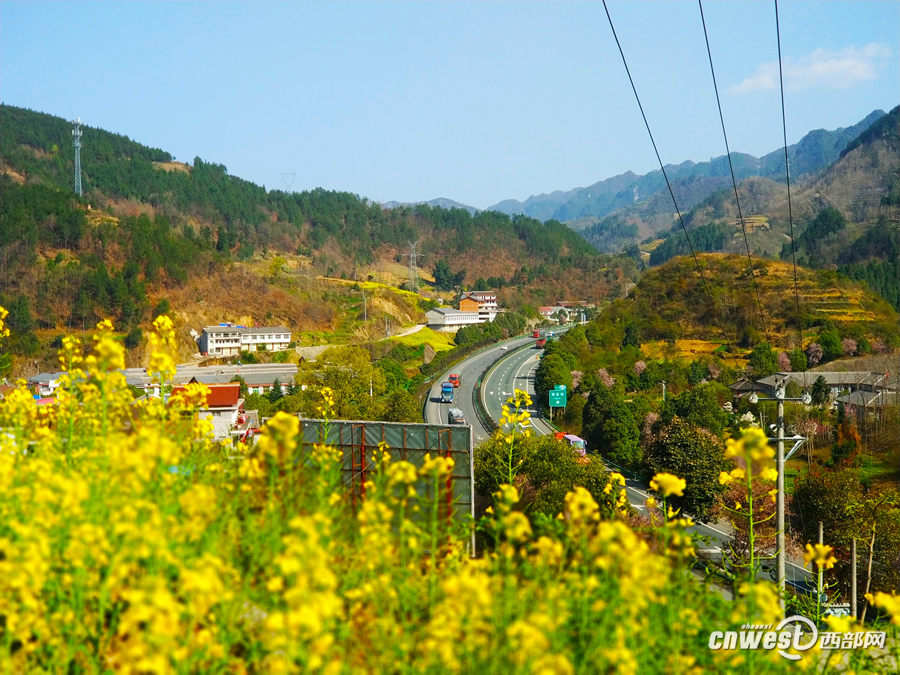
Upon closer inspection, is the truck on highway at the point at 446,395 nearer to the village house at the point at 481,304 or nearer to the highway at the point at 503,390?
the highway at the point at 503,390

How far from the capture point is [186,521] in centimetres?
281

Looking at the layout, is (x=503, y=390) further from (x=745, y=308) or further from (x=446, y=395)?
(x=745, y=308)

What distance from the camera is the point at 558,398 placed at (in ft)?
105

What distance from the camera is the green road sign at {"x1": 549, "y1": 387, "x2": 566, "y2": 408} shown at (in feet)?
104

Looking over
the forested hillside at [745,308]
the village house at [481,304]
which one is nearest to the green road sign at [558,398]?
the forested hillside at [745,308]

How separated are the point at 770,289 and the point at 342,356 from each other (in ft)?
131

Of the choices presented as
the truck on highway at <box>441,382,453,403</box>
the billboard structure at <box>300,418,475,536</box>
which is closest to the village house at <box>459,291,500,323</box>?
the truck on highway at <box>441,382,453,403</box>

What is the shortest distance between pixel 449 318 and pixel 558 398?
36.3 meters

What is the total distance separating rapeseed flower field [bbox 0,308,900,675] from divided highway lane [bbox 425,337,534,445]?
16.4 meters

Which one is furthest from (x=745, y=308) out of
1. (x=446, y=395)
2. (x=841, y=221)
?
(x=841, y=221)

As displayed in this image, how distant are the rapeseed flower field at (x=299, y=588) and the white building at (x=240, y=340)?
49.2 meters

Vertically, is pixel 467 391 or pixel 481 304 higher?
A: pixel 481 304

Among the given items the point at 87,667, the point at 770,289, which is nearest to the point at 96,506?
the point at 87,667

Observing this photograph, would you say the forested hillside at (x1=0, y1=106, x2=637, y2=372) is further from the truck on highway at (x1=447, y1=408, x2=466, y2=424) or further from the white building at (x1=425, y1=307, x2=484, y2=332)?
the truck on highway at (x1=447, y1=408, x2=466, y2=424)
